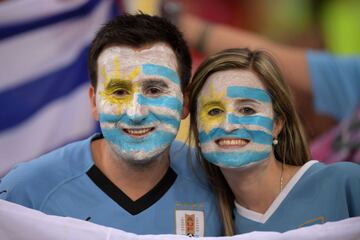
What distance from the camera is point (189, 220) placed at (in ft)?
7.52

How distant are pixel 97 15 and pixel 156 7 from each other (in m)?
0.75

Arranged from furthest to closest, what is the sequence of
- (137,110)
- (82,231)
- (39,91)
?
(39,91)
(137,110)
(82,231)

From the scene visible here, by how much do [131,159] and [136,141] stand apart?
71 millimetres

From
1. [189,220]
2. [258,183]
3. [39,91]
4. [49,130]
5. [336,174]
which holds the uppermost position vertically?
[336,174]

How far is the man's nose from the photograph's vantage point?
217cm

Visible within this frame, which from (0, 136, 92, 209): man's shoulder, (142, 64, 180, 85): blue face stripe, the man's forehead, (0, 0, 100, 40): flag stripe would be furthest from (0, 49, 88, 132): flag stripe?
(142, 64, 180, 85): blue face stripe

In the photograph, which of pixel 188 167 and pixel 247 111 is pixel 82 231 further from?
pixel 247 111

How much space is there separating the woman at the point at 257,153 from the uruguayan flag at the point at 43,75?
119 centimetres

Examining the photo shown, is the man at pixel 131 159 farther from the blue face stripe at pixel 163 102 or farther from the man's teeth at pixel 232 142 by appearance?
the man's teeth at pixel 232 142

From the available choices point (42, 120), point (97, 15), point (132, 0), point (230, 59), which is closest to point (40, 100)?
point (42, 120)

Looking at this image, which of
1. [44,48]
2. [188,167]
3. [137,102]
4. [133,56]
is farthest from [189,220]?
[44,48]

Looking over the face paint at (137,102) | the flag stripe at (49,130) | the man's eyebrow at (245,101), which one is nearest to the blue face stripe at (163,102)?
the face paint at (137,102)

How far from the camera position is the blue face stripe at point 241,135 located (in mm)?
2229

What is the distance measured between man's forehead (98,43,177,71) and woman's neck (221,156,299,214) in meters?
0.45
